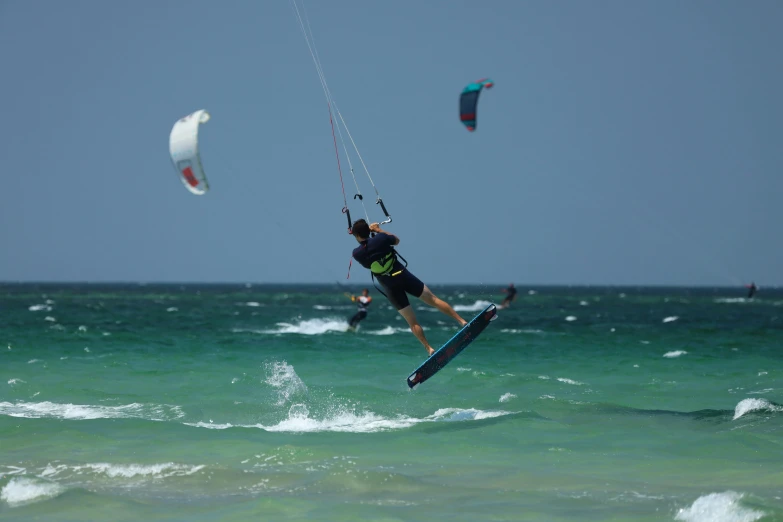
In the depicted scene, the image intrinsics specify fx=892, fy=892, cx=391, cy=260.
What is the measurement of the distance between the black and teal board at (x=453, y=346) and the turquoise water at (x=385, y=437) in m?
0.39

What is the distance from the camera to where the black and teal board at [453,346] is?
39.3 feet

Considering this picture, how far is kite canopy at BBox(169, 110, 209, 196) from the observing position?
12.2 m

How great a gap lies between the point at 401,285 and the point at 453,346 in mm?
1187

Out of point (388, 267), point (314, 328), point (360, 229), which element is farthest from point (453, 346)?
point (314, 328)

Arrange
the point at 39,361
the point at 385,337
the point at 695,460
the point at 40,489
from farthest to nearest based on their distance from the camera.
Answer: the point at 385,337 → the point at 39,361 → the point at 695,460 → the point at 40,489

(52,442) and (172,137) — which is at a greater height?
(172,137)

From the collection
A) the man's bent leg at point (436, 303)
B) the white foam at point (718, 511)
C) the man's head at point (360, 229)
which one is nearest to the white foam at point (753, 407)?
the man's bent leg at point (436, 303)

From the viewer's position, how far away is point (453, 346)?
1222cm

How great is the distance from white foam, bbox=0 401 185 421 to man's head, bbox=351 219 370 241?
181 inches

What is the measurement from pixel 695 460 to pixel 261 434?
5.61m

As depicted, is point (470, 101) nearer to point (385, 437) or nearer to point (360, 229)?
point (360, 229)

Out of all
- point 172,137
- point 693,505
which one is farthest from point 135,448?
point 693,505

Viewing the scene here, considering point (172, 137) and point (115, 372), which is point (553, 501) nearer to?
point (172, 137)

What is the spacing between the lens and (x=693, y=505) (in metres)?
8.38
